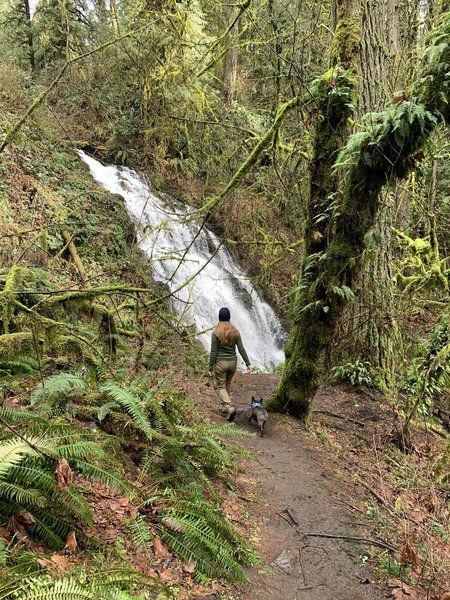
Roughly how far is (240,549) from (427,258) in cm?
851

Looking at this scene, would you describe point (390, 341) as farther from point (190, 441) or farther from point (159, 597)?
Answer: point (159, 597)

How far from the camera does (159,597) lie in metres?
2.34

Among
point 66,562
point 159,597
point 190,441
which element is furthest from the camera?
point 190,441

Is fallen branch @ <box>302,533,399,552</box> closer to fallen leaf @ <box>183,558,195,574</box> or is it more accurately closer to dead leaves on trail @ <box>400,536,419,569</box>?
dead leaves on trail @ <box>400,536,419,569</box>

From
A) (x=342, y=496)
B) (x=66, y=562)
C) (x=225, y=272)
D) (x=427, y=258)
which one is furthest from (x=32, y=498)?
(x=225, y=272)

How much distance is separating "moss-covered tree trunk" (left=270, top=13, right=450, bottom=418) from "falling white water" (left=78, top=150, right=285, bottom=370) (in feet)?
21.1

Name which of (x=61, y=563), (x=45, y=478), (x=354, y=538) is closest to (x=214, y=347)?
(x=354, y=538)

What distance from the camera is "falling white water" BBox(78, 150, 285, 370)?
14422 mm

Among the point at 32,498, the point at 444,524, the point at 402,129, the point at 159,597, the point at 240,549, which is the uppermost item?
the point at 402,129

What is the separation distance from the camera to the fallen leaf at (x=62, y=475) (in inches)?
95.7

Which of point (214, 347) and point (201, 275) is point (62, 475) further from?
point (201, 275)

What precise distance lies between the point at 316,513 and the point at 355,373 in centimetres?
490

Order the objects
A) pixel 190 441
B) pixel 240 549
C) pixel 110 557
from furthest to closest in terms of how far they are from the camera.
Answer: pixel 190 441
pixel 240 549
pixel 110 557

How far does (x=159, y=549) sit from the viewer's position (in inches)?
118
